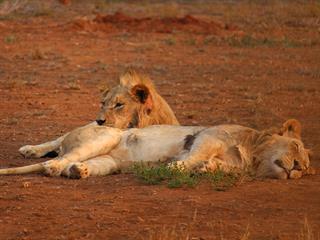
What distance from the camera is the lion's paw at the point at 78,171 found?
898 centimetres

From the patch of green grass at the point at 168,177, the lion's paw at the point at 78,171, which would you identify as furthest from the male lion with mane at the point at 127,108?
the patch of green grass at the point at 168,177

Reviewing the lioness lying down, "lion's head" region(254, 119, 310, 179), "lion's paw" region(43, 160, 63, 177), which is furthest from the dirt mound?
"lion's paw" region(43, 160, 63, 177)

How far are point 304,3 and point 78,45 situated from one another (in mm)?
14420

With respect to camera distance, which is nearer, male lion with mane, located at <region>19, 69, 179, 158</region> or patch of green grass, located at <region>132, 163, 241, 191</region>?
patch of green grass, located at <region>132, 163, 241, 191</region>

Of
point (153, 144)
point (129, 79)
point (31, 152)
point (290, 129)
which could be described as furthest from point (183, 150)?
point (31, 152)

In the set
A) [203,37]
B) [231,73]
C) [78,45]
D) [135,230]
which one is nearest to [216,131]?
[135,230]

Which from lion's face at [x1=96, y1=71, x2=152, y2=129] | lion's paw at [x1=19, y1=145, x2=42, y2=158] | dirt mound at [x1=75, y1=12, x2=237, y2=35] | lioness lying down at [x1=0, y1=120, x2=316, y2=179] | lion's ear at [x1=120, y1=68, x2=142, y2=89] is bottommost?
dirt mound at [x1=75, y1=12, x2=237, y2=35]

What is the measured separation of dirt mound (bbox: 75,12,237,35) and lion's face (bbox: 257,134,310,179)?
17.1m

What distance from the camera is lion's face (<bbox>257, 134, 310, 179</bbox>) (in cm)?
894

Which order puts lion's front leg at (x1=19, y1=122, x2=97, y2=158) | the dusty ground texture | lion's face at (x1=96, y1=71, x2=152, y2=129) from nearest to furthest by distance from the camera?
the dusty ground texture < lion's face at (x1=96, y1=71, x2=152, y2=129) < lion's front leg at (x1=19, y1=122, x2=97, y2=158)

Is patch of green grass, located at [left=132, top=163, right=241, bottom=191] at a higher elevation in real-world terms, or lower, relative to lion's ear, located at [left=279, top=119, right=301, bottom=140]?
lower

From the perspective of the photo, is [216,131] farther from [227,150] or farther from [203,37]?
[203,37]

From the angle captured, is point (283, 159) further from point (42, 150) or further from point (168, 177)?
point (42, 150)

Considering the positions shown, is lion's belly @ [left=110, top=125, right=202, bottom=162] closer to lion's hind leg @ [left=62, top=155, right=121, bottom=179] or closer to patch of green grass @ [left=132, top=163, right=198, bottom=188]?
lion's hind leg @ [left=62, top=155, right=121, bottom=179]
